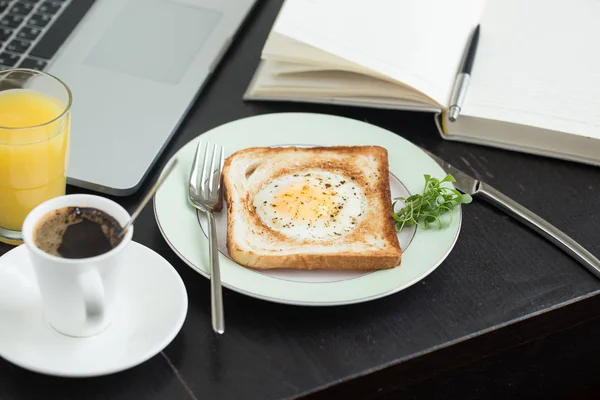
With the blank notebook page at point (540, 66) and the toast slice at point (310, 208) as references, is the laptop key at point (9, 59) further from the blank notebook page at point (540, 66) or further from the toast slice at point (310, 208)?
the blank notebook page at point (540, 66)

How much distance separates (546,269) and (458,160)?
0.24 metres

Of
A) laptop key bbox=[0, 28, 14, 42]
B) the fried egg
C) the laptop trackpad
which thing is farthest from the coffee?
laptop key bbox=[0, 28, 14, 42]

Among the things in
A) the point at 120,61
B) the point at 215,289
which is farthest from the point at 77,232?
the point at 120,61

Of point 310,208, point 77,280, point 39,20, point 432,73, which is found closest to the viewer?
point 77,280

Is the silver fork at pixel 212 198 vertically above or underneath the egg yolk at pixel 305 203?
underneath

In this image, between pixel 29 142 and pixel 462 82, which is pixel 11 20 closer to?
pixel 29 142

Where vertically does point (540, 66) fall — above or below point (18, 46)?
above

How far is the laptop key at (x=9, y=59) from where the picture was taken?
1234mm

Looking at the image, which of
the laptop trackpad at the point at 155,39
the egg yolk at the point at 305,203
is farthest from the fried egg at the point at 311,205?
the laptop trackpad at the point at 155,39

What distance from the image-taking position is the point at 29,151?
909 millimetres

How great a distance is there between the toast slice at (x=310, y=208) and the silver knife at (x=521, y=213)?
114mm

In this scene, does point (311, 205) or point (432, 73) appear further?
point (432, 73)

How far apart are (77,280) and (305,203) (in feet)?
1.08

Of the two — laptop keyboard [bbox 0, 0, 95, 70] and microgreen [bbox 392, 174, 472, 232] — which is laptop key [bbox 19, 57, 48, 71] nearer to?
laptop keyboard [bbox 0, 0, 95, 70]
